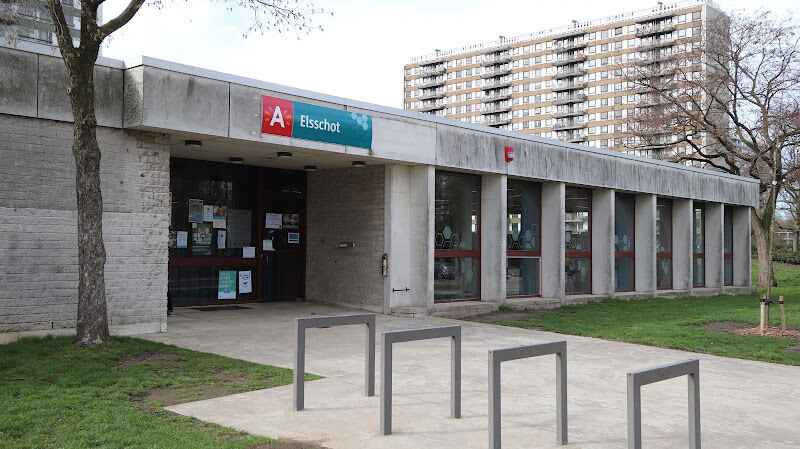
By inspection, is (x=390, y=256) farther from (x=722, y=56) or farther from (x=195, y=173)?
(x=722, y=56)

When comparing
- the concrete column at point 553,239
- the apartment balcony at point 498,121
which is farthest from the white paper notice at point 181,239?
the apartment balcony at point 498,121

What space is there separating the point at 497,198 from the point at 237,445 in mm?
12689

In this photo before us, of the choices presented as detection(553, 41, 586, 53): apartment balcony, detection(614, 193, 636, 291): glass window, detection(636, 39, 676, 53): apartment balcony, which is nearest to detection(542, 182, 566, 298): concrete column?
detection(614, 193, 636, 291): glass window

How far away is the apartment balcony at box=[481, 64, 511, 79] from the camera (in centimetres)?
11688

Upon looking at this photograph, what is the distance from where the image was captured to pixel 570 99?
106 meters

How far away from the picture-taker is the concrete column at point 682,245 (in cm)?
2459

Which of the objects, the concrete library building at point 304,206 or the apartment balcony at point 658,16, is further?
the apartment balcony at point 658,16

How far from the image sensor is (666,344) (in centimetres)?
1166

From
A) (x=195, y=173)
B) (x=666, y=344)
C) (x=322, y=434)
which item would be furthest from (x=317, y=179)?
(x=322, y=434)

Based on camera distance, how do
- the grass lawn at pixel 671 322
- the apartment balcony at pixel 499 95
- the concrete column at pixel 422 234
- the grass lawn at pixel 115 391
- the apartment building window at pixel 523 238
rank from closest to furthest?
the grass lawn at pixel 115 391, the grass lawn at pixel 671 322, the concrete column at pixel 422 234, the apartment building window at pixel 523 238, the apartment balcony at pixel 499 95

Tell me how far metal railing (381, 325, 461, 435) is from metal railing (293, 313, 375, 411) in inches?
30.9

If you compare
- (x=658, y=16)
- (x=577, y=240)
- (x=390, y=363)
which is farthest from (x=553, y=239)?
(x=658, y=16)

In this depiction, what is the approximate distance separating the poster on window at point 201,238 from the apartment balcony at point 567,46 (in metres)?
99.2

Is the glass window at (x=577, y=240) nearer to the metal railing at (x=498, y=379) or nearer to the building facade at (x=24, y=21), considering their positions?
the building facade at (x=24, y=21)
